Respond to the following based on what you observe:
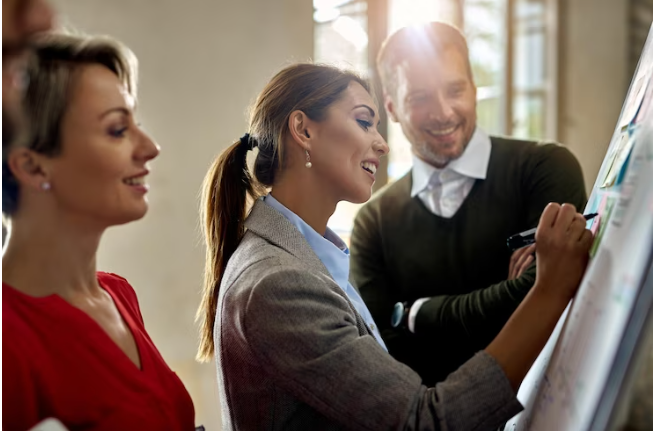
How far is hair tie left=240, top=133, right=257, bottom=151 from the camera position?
1220 millimetres

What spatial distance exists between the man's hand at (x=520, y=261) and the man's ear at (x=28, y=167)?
98 centimetres

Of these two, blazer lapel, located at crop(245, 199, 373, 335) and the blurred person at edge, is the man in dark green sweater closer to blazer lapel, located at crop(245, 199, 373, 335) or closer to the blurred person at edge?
blazer lapel, located at crop(245, 199, 373, 335)

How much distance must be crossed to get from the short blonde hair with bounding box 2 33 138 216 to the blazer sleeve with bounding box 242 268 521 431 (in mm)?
350

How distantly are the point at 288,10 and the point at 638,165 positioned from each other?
1.99m

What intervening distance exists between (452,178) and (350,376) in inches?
33.6

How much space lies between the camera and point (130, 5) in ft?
7.20

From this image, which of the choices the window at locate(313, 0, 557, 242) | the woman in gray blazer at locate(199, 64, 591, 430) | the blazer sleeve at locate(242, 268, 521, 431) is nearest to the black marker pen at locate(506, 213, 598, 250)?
the woman in gray blazer at locate(199, 64, 591, 430)

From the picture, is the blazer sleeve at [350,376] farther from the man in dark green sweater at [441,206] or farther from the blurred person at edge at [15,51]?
the man in dark green sweater at [441,206]

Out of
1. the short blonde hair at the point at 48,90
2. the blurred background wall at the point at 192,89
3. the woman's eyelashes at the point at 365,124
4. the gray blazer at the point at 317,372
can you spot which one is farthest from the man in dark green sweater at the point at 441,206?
the short blonde hair at the point at 48,90

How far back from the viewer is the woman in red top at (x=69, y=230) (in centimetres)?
67

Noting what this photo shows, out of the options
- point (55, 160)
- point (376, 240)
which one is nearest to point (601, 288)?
point (55, 160)

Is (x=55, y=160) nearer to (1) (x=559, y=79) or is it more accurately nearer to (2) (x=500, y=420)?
(2) (x=500, y=420)

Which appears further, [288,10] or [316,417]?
[288,10]

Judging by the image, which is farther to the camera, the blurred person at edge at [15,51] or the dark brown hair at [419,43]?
the dark brown hair at [419,43]
